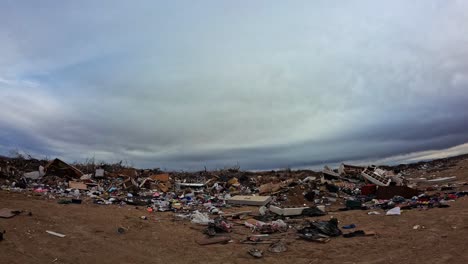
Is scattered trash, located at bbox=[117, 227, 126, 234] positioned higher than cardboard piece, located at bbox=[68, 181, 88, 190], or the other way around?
cardboard piece, located at bbox=[68, 181, 88, 190]

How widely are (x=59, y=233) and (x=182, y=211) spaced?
158 inches

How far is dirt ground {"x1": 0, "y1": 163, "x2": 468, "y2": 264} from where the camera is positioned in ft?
16.0

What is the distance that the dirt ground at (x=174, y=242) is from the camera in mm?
4891

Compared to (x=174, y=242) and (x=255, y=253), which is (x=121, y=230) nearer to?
(x=174, y=242)

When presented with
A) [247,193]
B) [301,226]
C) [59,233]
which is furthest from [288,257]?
[247,193]

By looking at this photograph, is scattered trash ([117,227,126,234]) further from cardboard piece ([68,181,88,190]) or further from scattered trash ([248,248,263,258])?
cardboard piece ([68,181,88,190])

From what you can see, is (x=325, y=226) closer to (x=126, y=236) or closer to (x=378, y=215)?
(x=378, y=215)

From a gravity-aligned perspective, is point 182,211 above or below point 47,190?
below

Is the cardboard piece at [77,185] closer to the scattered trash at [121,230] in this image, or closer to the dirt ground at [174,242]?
the dirt ground at [174,242]

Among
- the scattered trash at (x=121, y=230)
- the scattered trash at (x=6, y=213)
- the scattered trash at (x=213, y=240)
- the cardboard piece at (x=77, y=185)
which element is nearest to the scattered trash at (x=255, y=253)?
the scattered trash at (x=213, y=240)

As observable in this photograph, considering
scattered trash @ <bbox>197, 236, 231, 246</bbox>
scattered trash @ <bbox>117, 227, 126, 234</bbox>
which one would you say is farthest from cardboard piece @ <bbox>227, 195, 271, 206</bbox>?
scattered trash @ <bbox>117, 227, 126, 234</bbox>

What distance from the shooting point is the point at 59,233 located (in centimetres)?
557

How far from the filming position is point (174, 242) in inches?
241

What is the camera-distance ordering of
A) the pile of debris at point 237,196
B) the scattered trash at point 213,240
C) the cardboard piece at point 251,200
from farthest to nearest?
A: the cardboard piece at point 251,200 < the pile of debris at point 237,196 < the scattered trash at point 213,240
